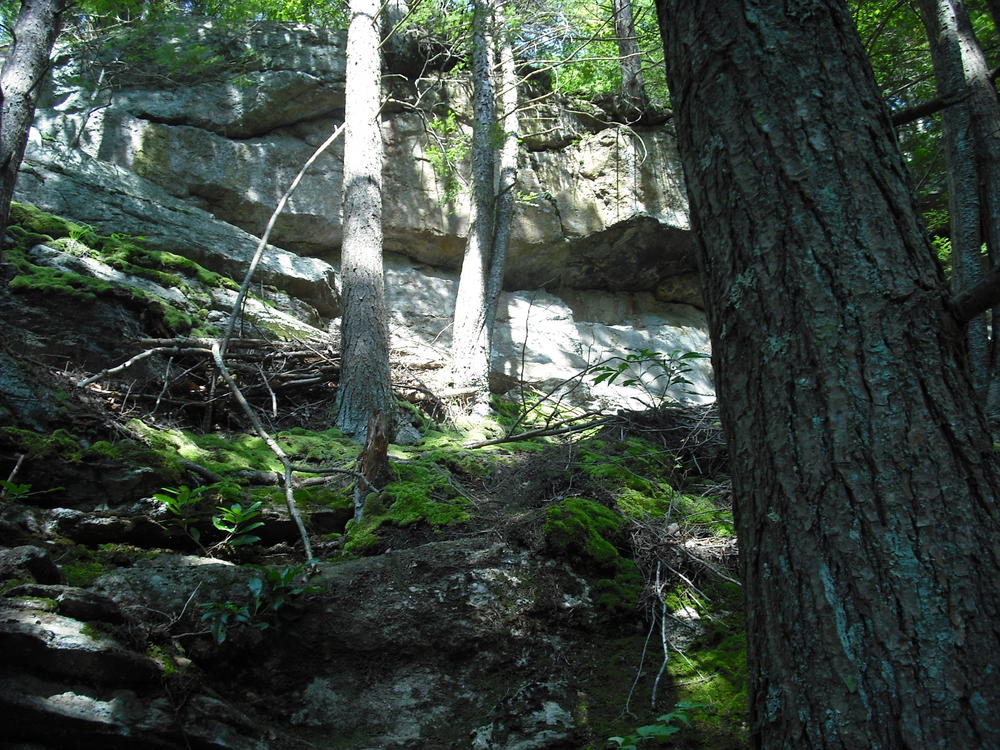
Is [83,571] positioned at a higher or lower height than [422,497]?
lower

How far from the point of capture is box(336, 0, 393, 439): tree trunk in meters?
6.82

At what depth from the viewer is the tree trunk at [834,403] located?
4.66ft

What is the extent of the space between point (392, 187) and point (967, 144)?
8063 millimetres

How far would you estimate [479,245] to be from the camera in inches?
363

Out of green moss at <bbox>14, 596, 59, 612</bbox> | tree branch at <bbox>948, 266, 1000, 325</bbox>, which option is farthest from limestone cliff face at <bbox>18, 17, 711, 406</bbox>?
tree branch at <bbox>948, 266, 1000, 325</bbox>

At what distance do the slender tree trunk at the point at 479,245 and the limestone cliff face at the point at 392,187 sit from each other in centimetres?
80

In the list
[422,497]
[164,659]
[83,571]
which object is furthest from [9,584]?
[422,497]

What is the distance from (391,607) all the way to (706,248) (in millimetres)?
2108

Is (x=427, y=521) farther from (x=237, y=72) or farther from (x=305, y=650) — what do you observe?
(x=237, y=72)

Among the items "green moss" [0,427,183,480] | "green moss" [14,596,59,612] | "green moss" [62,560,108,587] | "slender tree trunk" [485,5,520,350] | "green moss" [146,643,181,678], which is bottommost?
"green moss" [146,643,181,678]

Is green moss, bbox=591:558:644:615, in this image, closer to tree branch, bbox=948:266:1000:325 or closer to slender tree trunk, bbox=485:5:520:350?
tree branch, bbox=948:266:1000:325

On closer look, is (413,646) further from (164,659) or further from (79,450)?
(79,450)

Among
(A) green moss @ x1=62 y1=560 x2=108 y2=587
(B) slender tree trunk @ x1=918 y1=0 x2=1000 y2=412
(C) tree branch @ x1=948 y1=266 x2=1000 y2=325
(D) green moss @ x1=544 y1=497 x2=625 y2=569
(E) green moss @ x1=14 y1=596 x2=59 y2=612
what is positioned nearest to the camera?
(C) tree branch @ x1=948 y1=266 x2=1000 y2=325

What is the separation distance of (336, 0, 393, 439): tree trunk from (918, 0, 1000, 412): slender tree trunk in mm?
6015
